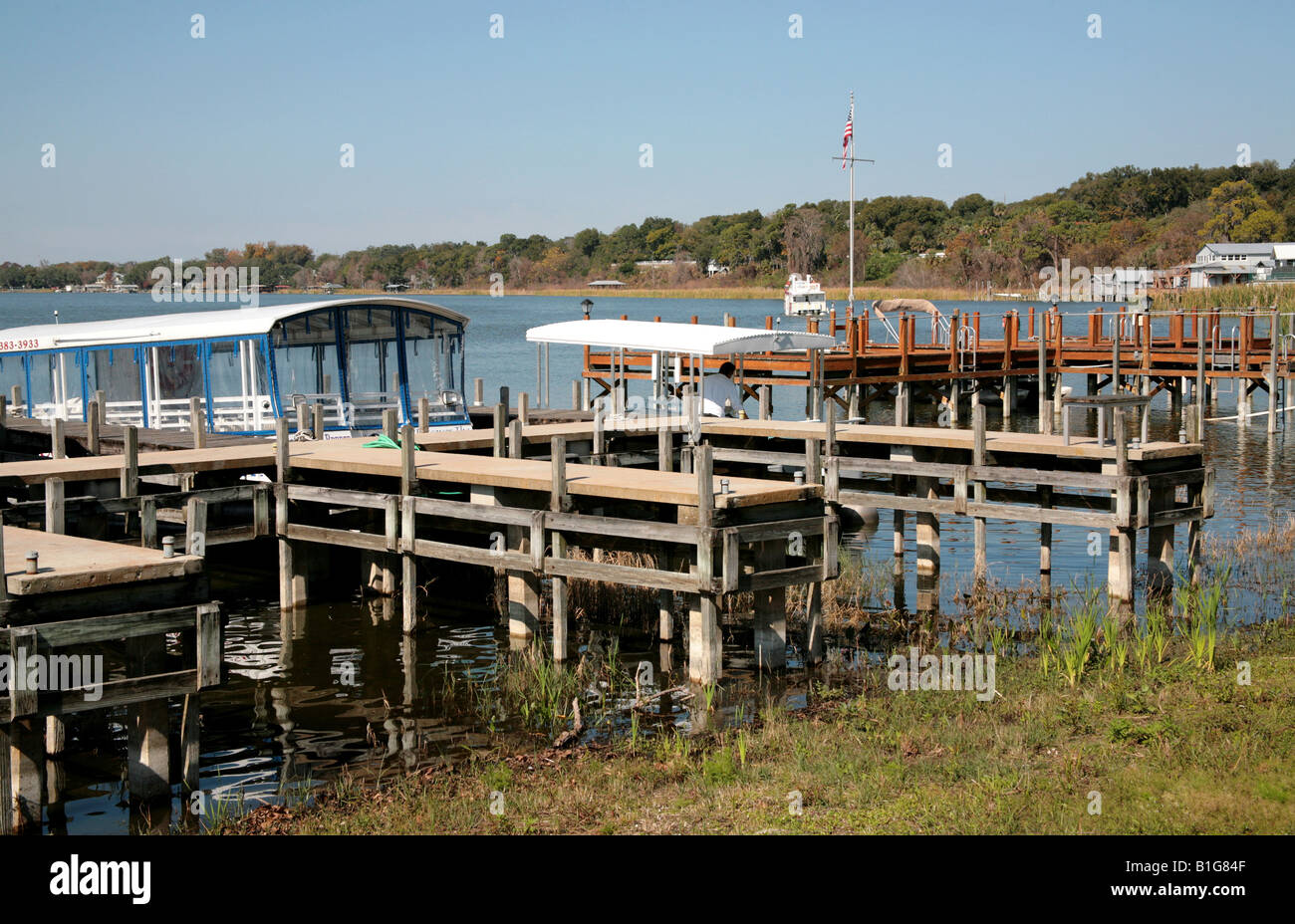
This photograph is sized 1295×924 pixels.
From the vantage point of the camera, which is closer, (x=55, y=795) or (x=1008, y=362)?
(x=55, y=795)


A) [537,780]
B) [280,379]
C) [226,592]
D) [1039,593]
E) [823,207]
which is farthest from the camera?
[823,207]

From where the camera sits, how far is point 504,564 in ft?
48.0

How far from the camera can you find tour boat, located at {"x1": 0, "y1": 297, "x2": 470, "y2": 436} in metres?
22.2

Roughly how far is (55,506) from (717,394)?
1208 centimetres

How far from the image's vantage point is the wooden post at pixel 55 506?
Answer: 13469mm

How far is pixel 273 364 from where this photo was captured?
22.1m

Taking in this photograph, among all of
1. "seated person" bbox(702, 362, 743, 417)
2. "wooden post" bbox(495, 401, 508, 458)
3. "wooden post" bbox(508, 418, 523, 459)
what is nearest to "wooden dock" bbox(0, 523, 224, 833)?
"wooden post" bbox(508, 418, 523, 459)

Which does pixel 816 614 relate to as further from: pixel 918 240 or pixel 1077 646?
pixel 918 240

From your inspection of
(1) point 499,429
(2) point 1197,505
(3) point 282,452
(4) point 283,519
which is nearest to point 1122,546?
(2) point 1197,505

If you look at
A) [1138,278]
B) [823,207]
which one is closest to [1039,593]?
[1138,278]

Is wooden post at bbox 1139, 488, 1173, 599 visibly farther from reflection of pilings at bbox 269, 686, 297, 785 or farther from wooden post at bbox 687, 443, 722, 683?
reflection of pilings at bbox 269, 686, 297, 785

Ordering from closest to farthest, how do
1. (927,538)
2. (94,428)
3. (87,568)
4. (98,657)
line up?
(87,568)
(98,657)
(927,538)
(94,428)
